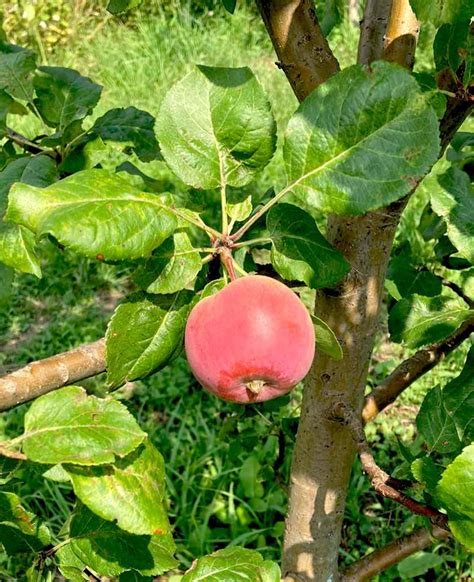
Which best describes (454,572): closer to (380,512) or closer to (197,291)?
(380,512)

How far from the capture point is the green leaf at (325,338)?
73 cm

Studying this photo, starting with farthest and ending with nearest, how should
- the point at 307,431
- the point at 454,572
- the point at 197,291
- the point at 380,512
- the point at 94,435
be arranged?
the point at 380,512 < the point at 454,572 < the point at 307,431 < the point at 197,291 < the point at 94,435

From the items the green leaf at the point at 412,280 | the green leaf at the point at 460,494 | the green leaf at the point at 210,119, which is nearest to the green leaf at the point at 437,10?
the green leaf at the point at 210,119

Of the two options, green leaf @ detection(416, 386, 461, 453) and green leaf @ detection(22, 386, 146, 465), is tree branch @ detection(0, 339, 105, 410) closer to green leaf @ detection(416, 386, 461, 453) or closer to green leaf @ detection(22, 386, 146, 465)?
green leaf @ detection(22, 386, 146, 465)

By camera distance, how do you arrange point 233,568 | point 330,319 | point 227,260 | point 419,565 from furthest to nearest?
1. point 419,565
2. point 330,319
3. point 233,568
4. point 227,260

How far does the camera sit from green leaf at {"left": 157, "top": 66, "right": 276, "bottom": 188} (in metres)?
0.72

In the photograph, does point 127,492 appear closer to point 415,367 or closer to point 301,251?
point 301,251

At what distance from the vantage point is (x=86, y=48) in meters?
5.34

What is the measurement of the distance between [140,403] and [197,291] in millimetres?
1686

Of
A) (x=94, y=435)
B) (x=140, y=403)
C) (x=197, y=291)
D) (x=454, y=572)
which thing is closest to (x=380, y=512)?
(x=454, y=572)

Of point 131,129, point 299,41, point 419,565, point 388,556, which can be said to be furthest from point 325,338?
point 419,565

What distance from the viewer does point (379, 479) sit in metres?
0.78

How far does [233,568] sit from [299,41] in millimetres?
561

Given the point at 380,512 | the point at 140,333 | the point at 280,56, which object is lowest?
the point at 380,512
